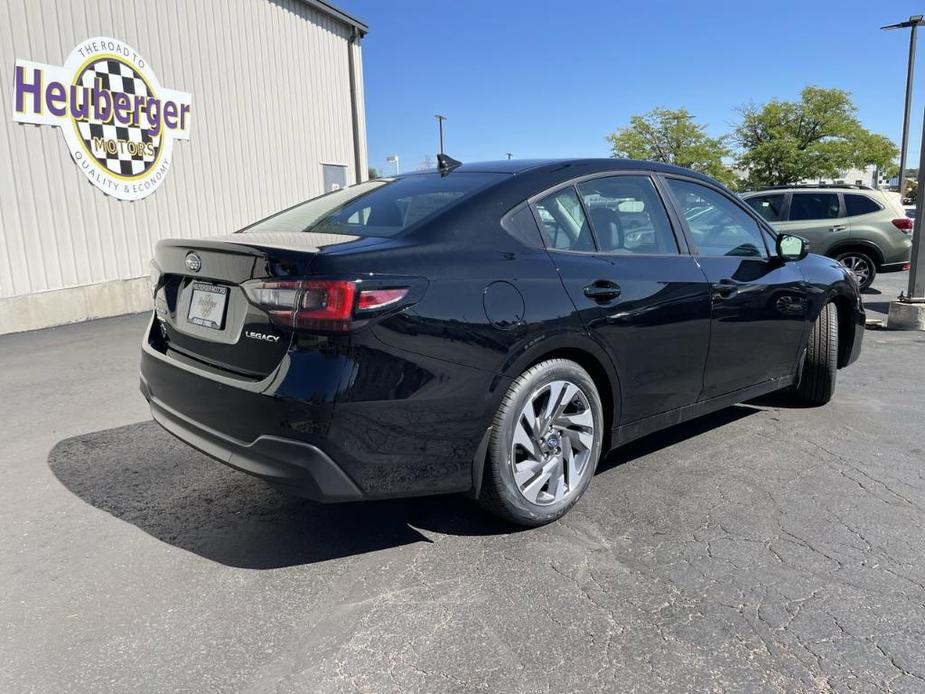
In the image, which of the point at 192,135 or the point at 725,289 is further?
the point at 192,135

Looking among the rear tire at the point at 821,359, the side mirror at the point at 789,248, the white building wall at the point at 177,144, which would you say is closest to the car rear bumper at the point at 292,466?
the side mirror at the point at 789,248

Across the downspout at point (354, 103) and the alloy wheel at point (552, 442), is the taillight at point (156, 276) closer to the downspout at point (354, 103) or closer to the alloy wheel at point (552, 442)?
the alloy wheel at point (552, 442)

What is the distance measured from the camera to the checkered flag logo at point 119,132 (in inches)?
350

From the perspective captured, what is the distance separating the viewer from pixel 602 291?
3.16m

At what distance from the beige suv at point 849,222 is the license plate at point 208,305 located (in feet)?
35.3

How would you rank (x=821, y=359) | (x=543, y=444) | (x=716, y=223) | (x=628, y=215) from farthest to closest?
(x=821, y=359) < (x=716, y=223) < (x=628, y=215) < (x=543, y=444)

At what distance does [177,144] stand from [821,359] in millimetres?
9154

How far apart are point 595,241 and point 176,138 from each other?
8.84 m

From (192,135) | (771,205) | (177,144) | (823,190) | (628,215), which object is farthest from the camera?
(771,205)

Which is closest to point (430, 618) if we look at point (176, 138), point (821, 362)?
point (821, 362)

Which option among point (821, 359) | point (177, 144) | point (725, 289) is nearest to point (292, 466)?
point (725, 289)

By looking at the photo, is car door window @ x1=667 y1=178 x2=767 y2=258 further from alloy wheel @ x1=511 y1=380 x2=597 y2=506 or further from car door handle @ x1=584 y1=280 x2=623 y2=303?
alloy wheel @ x1=511 y1=380 x2=597 y2=506

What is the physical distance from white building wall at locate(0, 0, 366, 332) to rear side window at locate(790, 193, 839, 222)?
333 inches

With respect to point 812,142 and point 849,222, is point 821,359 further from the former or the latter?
point 812,142
